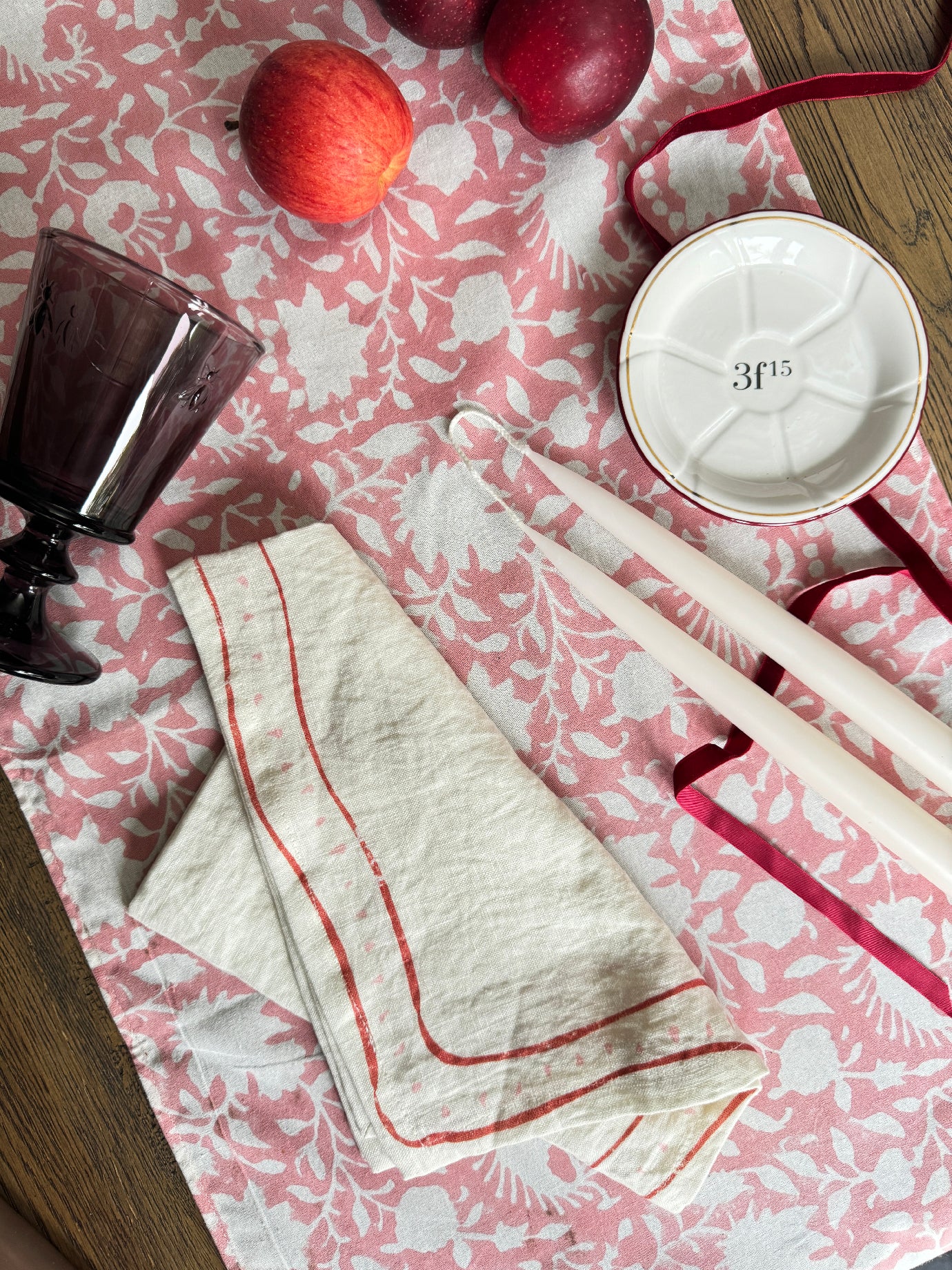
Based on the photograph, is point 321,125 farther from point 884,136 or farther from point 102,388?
point 884,136

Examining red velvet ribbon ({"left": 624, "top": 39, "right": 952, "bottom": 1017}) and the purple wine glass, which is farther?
red velvet ribbon ({"left": 624, "top": 39, "right": 952, "bottom": 1017})

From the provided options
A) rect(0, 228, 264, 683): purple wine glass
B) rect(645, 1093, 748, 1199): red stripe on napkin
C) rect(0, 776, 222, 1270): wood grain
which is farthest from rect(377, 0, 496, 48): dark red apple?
rect(645, 1093, 748, 1199): red stripe on napkin

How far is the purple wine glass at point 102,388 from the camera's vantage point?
443mm

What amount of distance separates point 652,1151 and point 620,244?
1.92 feet

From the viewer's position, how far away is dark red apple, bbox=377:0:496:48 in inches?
20.5

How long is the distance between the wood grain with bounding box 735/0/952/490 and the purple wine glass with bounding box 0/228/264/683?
42cm

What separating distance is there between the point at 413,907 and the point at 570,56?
0.52 metres

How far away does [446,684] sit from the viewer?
0.55m

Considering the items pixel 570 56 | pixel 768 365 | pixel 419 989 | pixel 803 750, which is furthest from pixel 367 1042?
pixel 570 56

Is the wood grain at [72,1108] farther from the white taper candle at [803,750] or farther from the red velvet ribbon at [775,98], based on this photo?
the red velvet ribbon at [775,98]

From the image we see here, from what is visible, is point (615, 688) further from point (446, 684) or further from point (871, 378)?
point (871, 378)

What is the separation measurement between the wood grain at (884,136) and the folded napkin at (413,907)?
1.25 feet

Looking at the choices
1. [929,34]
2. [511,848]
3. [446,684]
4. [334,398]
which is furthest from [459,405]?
[929,34]

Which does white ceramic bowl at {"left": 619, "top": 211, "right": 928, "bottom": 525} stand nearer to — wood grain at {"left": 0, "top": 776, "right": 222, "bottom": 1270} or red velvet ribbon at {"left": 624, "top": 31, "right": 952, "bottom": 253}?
red velvet ribbon at {"left": 624, "top": 31, "right": 952, "bottom": 253}
